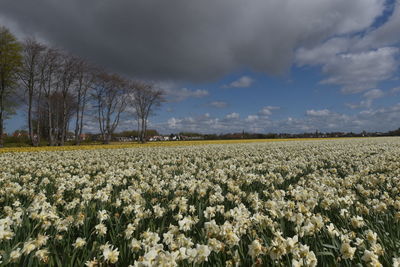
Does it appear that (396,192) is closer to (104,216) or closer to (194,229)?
(194,229)

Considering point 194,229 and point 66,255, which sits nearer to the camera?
point 66,255

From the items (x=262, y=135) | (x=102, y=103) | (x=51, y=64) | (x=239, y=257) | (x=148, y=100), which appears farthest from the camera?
(x=262, y=135)

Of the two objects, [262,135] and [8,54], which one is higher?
[8,54]

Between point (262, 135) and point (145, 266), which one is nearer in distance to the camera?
point (145, 266)

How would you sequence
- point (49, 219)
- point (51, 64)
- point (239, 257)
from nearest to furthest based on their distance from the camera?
point (239, 257), point (49, 219), point (51, 64)

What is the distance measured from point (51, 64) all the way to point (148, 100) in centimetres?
2137

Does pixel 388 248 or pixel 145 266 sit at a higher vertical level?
pixel 145 266

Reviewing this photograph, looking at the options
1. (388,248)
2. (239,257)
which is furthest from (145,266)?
(388,248)

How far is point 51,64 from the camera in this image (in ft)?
102

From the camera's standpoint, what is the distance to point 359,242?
6.98 ft

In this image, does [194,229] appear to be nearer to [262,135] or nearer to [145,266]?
[145,266]

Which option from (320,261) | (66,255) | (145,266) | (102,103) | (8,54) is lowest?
(320,261)

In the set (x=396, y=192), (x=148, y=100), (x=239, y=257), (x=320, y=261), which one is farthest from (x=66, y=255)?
(x=148, y=100)

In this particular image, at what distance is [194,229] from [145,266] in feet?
4.48
